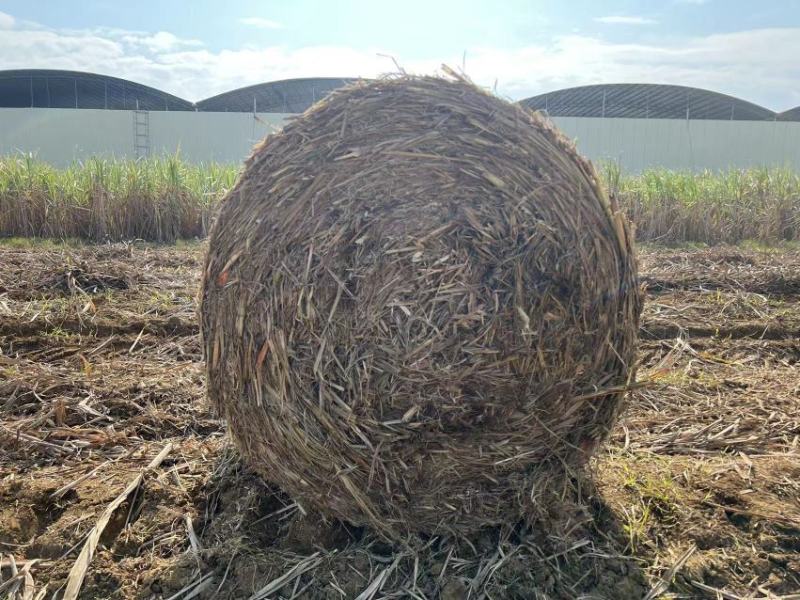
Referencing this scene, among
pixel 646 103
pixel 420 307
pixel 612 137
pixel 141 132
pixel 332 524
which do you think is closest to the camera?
pixel 420 307

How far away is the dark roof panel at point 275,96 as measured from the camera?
22750mm

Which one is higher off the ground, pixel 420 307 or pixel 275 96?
pixel 275 96

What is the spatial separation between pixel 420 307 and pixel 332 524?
1.03 metres

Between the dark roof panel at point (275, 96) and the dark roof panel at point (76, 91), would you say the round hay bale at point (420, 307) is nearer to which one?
the dark roof panel at point (275, 96)

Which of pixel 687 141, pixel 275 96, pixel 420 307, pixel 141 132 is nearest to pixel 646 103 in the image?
pixel 687 141

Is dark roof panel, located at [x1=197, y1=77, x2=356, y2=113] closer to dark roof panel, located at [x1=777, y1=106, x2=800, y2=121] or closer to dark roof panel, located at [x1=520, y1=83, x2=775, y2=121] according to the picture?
dark roof panel, located at [x1=520, y1=83, x2=775, y2=121]

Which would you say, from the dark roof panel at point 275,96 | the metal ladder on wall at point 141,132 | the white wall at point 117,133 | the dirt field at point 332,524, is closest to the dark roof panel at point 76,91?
the dark roof panel at point 275,96

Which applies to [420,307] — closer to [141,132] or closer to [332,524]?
[332,524]

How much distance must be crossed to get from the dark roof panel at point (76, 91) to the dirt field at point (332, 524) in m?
23.1

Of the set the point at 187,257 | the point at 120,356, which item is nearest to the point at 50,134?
the point at 187,257

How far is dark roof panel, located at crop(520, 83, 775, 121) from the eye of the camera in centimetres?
2289

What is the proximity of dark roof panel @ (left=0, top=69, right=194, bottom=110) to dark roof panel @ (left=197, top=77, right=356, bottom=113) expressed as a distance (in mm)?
1465

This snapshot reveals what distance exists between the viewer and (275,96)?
76.5 ft

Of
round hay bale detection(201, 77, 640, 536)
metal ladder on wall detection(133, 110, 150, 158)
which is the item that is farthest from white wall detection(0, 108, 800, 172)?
round hay bale detection(201, 77, 640, 536)
